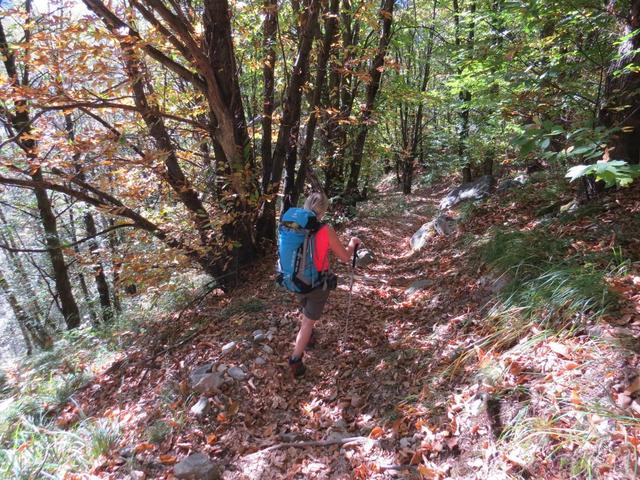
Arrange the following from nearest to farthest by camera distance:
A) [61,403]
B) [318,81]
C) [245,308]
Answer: [61,403], [245,308], [318,81]

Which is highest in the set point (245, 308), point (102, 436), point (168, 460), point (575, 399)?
point (575, 399)

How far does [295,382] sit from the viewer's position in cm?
402

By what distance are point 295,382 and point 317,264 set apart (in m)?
1.42

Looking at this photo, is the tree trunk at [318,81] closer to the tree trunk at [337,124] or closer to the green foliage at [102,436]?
the tree trunk at [337,124]

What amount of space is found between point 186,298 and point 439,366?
546cm

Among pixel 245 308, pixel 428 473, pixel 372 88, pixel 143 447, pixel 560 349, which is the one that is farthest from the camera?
pixel 372 88

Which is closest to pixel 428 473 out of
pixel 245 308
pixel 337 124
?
pixel 245 308

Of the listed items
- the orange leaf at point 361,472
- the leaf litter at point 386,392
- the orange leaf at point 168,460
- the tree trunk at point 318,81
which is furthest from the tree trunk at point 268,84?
the orange leaf at point 361,472

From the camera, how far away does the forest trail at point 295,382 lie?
9.93ft

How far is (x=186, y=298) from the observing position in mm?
7305

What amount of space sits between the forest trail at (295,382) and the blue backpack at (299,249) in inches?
46.7

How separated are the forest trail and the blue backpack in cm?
119

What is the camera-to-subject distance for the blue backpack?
3.60 meters

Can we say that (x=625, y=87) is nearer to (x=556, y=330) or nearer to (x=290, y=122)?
(x=556, y=330)
